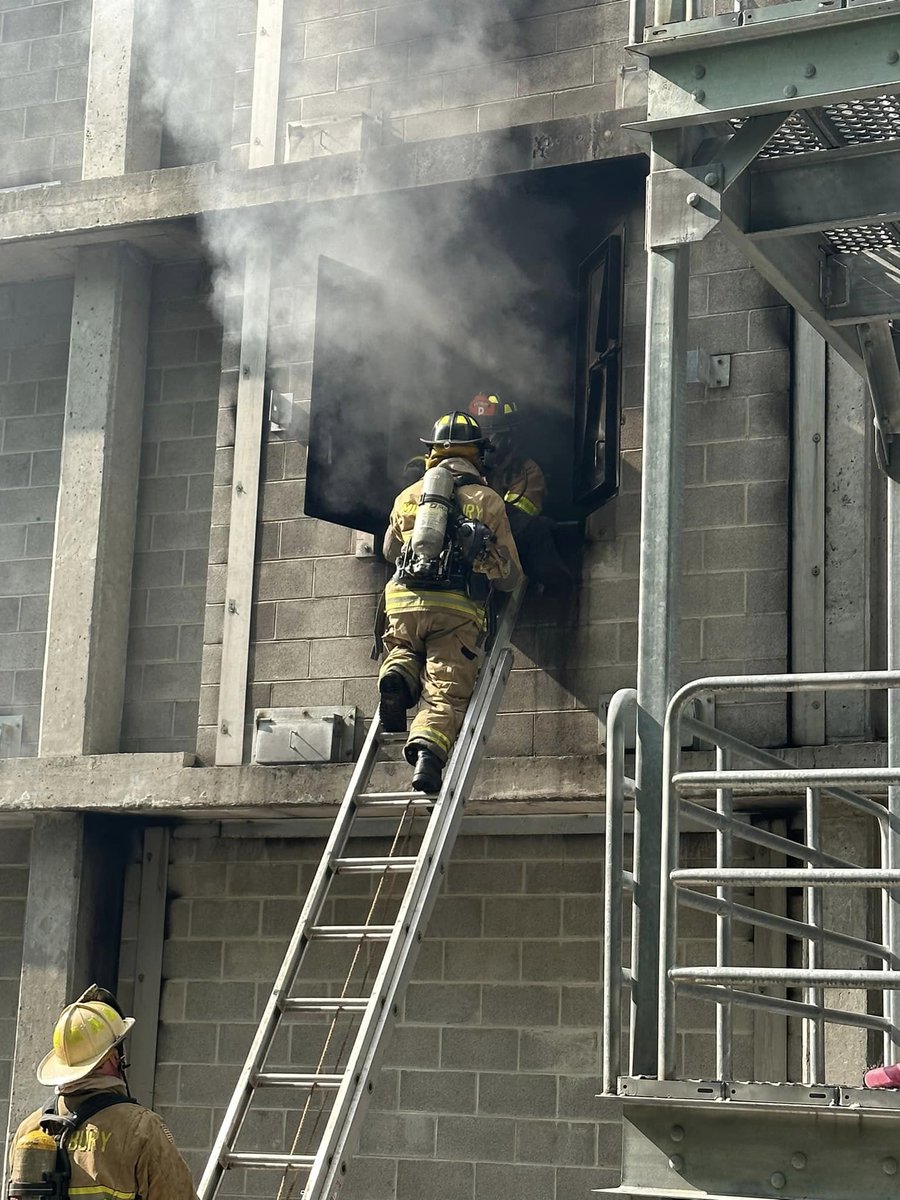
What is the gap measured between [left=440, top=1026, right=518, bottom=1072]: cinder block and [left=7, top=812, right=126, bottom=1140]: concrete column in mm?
2037

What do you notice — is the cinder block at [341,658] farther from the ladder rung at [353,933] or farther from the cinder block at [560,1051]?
the cinder block at [560,1051]

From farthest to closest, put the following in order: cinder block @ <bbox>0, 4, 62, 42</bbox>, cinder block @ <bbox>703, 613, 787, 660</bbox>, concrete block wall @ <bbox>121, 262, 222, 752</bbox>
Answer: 1. cinder block @ <bbox>0, 4, 62, 42</bbox>
2. concrete block wall @ <bbox>121, 262, 222, 752</bbox>
3. cinder block @ <bbox>703, 613, 787, 660</bbox>

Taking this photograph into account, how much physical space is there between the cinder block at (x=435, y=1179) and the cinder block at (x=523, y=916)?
1211 mm

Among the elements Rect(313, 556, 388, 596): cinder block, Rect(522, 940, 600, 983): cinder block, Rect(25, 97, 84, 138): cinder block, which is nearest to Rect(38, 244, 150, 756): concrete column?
Rect(25, 97, 84, 138): cinder block

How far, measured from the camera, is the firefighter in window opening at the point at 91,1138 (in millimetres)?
5906

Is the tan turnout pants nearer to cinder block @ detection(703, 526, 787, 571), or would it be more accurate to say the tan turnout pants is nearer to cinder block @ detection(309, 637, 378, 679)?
cinder block @ detection(309, 637, 378, 679)

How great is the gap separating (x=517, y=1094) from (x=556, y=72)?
17.8 feet

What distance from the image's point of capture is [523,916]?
9.77m

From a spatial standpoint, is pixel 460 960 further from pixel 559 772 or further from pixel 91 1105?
pixel 91 1105

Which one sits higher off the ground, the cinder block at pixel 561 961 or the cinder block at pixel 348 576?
the cinder block at pixel 348 576

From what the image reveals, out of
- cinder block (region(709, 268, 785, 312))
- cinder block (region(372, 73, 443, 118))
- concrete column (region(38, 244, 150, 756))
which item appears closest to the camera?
cinder block (region(709, 268, 785, 312))

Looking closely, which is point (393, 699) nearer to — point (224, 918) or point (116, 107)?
point (224, 918)

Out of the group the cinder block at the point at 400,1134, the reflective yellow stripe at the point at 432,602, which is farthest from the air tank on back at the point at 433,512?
the cinder block at the point at 400,1134

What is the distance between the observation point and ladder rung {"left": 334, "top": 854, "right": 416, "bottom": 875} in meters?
7.93
